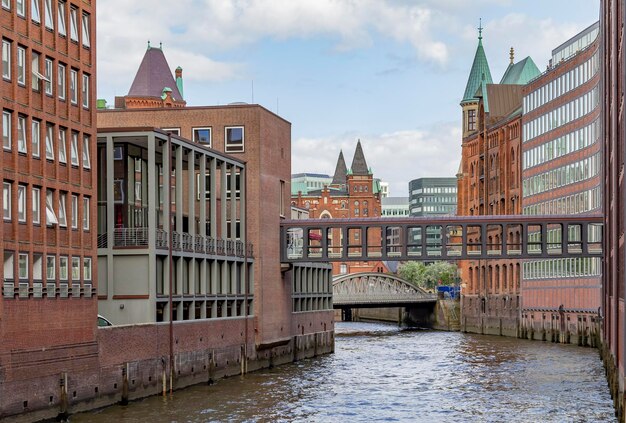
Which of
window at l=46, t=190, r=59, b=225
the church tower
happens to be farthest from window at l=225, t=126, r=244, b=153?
the church tower

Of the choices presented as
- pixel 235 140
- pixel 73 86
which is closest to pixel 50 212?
pixel 73 86

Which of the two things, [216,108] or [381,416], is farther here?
[216,108]

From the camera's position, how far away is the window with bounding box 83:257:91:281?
5303 cm

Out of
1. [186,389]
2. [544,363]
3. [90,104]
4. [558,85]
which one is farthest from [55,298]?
[558,85]

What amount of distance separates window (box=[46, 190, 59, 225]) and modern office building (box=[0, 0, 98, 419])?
0.05 metres

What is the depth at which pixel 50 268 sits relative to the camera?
49.8m

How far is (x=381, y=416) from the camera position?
178 feet

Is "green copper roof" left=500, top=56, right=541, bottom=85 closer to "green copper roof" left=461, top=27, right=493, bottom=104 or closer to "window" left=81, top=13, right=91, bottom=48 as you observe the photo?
"green copper roof" left=461, top=27, right=493, bottom=104

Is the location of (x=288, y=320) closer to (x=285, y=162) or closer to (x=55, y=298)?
(x=285, y=162)

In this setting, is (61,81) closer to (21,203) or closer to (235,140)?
(21,203)

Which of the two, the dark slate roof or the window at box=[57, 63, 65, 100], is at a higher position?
the dark slate roof

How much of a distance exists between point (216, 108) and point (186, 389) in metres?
21.8

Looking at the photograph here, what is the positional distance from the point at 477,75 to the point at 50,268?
129937 millimetres

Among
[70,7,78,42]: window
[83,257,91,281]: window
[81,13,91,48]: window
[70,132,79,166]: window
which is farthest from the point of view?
[81,13,91,48]: window
